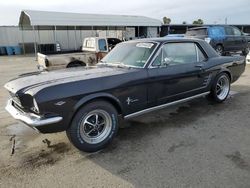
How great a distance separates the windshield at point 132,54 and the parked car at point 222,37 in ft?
35.8

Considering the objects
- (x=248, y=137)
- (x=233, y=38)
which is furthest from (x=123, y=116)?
(x=233, y=38)

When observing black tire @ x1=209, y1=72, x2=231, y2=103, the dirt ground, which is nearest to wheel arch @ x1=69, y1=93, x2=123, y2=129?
the dirt ground

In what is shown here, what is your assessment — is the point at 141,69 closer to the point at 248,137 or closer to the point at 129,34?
the point at 248,137

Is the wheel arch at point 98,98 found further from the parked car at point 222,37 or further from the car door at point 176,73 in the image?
the parked car at point 222,37

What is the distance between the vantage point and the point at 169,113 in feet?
18.6

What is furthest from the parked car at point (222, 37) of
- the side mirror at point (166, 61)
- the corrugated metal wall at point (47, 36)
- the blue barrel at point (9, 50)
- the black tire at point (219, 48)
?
the blue barrel at point (9, 50)

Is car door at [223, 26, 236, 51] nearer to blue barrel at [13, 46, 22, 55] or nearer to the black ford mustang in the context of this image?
the black ford mustang

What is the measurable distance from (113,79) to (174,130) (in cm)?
154

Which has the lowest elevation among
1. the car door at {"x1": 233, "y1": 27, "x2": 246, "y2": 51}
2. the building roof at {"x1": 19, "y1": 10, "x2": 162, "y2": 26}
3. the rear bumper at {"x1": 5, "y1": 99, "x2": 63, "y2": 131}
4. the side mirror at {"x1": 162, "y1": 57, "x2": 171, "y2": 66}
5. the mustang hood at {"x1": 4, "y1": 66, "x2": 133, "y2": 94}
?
the rear bumper at {"x1": 5, "y1": 99, "x2": 63, "y2": 131}

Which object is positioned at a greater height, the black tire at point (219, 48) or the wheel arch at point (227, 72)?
the black tire at point (219, 48)

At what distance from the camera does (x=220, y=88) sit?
636 centimetres

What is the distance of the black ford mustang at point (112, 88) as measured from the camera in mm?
3543

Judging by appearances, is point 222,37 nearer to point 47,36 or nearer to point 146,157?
point 146,157

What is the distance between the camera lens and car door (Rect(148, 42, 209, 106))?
15.3 feet
